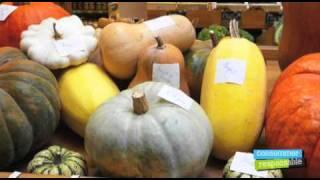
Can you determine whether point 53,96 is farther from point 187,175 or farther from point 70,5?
point 70,5

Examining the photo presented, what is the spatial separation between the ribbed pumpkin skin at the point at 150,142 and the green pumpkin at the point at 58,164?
0.05 metres

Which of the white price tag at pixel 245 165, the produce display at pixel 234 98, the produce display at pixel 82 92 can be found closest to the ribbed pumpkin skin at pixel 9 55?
the produce display at pixel 82 92

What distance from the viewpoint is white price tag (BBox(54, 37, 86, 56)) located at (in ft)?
3.24

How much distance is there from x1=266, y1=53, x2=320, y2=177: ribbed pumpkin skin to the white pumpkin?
470 mm

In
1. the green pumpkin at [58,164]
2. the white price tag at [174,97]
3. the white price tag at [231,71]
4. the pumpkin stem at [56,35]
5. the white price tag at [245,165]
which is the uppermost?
the pumpkin stem at [56,35]

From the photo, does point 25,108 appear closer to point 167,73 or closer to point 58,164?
point 58,164

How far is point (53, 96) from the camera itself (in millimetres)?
920

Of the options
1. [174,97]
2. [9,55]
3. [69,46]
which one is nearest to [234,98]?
[174,97]

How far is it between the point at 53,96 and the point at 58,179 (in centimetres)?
28

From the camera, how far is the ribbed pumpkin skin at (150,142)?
719 millimetres

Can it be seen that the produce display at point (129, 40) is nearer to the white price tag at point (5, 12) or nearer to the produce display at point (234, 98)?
the produce display at point (234, 98)

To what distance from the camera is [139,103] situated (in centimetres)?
74

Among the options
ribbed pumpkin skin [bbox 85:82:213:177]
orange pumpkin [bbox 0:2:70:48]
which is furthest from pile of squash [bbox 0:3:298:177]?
orange pumpkin [bbox 0:2:70:48]

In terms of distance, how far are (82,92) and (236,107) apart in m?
0.36
